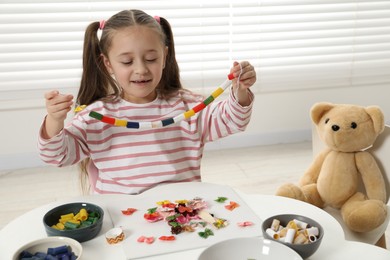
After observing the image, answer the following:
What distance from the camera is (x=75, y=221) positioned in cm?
89

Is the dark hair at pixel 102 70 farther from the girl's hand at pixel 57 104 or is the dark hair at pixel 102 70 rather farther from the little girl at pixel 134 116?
the girl's hand at pixel 57 104

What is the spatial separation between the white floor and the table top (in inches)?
46.5

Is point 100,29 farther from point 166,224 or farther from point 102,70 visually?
point 166,224

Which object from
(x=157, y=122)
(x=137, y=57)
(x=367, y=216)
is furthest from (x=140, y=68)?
(x=367, y=216)

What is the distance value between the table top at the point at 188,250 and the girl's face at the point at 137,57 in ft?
0.96

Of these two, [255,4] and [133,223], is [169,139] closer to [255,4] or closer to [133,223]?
[133,223]

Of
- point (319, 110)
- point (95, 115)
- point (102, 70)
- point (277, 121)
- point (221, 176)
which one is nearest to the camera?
point (95, 115)

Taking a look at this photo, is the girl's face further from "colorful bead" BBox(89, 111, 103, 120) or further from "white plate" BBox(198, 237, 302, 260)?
A: "white plate" BBox(198, 237, 302, 260)

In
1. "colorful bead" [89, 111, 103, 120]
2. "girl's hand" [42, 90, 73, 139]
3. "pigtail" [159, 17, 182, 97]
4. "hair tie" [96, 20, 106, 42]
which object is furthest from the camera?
"pigtail" [159, 17, 182, 97]

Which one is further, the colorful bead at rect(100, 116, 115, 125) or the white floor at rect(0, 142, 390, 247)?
the white floor at rect(0, 142, 390, 247)

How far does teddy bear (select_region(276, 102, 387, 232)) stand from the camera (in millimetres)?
1312

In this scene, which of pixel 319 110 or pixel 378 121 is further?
pixel 319 110

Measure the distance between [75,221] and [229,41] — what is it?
2.01 metres

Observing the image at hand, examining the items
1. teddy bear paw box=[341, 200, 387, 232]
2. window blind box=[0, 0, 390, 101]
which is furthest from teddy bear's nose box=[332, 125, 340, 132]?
window blind box=[0, 0, 390, 101]
